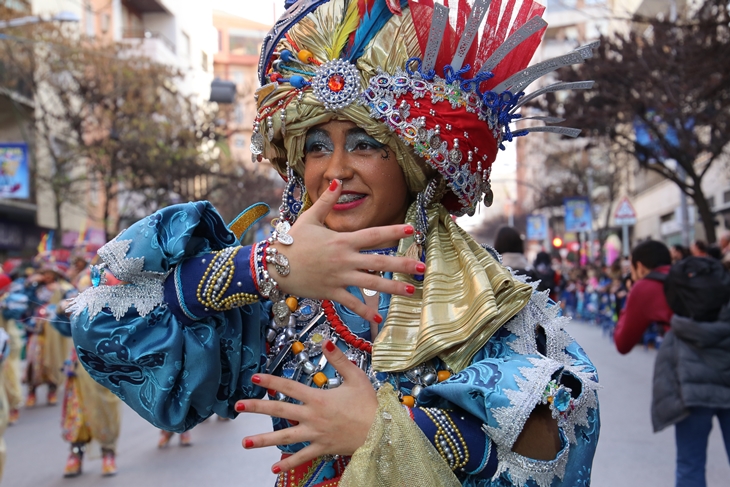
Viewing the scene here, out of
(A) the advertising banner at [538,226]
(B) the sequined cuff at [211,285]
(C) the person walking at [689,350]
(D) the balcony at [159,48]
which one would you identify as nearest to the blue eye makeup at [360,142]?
(B) the sequined cuff at [211,285]

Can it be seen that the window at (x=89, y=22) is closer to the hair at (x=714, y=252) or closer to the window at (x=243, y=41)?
the hair at (x=714, y=252)

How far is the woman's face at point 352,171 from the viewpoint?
6.62 feet

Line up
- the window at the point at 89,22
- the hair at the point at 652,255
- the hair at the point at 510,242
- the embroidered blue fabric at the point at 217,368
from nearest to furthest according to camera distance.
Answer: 1. the embroidered blue fabric at the point at 217,368
2. the hair at the point at 652,255
3. the hair at the point at 510,242
4. the window at the point at 89,22

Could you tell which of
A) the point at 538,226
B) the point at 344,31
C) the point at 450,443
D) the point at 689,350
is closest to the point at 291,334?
the point at 450,443

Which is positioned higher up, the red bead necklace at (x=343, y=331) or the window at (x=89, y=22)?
the window at (x=89, y=22)

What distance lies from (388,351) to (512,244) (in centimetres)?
474

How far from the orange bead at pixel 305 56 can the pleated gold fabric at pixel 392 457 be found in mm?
927

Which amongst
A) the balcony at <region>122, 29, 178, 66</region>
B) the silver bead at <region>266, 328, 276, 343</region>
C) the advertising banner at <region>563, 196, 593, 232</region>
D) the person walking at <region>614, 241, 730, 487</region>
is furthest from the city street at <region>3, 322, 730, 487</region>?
the advertising banner at <region>563, 196, 593, 232</region>

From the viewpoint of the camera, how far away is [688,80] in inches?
400

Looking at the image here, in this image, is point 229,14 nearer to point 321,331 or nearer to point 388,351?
point 321,331

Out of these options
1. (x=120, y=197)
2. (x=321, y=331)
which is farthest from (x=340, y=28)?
(x=120, y=197)

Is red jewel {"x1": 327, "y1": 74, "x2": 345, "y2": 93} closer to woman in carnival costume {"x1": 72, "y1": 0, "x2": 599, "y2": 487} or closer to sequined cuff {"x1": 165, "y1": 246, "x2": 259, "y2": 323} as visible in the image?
woman in carnival costume {"x1": 72, "y1": 0, "x2": 599, "y2": 487}

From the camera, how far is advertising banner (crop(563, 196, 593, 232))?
27719 mm

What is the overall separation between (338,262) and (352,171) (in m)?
0.45
